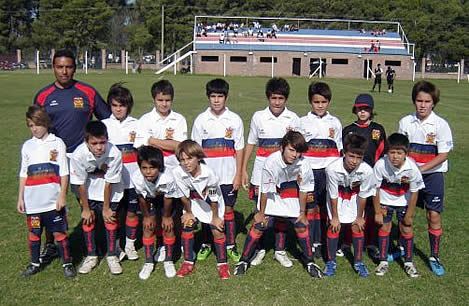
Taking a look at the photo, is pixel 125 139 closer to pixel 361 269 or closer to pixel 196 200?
pixel 196 200

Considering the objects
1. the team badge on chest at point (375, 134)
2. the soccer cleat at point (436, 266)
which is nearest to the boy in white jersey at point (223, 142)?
the team badge on chest at point (375, 134)

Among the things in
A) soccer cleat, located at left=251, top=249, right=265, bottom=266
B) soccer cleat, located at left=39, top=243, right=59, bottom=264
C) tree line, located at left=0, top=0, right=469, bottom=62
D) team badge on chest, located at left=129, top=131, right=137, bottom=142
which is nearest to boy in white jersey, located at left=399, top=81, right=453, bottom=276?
soccer cleat, located at left=251, top=249, right=265, bottom=266

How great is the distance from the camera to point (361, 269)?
468 centimetres

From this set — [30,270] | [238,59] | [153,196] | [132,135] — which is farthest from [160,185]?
[238,59]

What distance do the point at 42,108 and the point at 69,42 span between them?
5880cm

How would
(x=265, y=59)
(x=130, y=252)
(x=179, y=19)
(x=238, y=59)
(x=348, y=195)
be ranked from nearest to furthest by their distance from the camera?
(x=348, y=195) < (x=130, y=252) < (x=238, y=59) < (x=265, y=59) < (x=179, y=19)

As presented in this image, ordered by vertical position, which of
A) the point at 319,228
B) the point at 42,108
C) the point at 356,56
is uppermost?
the point at 356,56

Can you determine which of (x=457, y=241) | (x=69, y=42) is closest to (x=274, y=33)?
(x=69, y=42)

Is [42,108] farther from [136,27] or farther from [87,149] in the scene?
[136,27]

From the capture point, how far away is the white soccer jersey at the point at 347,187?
450 cm

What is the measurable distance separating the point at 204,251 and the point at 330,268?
1.38m

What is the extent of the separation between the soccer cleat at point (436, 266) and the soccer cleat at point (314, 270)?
3.81 feet

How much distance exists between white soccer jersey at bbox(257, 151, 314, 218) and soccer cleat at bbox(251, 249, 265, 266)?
0.60 meters

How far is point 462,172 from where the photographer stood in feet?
29.0
